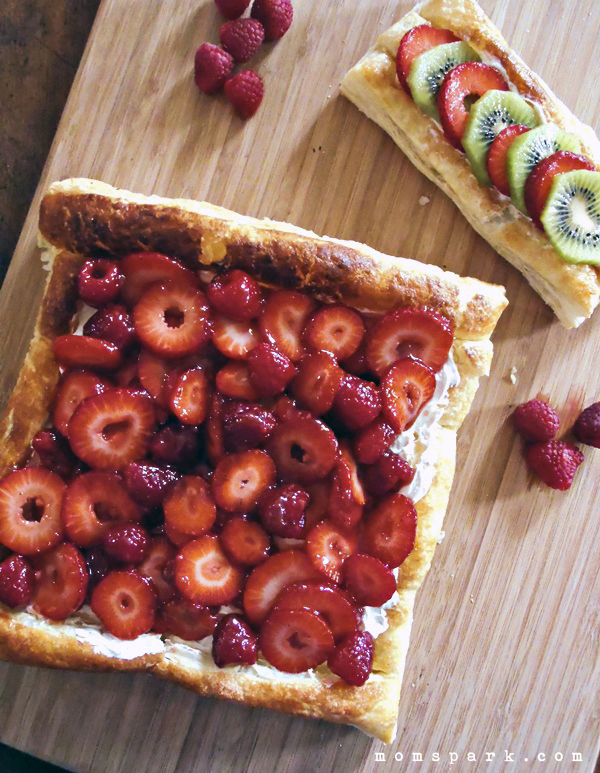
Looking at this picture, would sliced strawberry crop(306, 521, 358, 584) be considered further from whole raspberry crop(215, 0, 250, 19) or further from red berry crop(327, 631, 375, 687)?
whole raspberry crop(215, 0, 250, 19)

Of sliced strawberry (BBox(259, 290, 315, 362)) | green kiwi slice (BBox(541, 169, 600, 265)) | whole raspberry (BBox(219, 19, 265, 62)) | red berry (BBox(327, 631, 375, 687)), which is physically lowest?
red berry (BBox(327, 631, 375, 687))

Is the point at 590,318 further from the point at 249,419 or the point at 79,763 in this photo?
the point at 79,763

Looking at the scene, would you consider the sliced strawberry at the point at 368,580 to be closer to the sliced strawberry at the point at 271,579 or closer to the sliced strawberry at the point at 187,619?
the sliced strawberry at the point at 271,579

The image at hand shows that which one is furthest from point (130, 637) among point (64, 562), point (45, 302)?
point (45, 302)

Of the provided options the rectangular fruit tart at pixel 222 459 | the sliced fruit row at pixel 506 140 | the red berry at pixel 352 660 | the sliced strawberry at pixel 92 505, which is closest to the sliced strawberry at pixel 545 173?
the sliced fruit row at pixel 506 140

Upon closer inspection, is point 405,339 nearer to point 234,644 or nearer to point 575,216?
point 575,216

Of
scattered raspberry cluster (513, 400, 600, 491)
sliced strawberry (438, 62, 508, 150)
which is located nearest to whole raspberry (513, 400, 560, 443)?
scattered raspberry cluster (513, 400, 600, 491)

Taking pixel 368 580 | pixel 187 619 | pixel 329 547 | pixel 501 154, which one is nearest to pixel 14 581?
pixel 187 619
